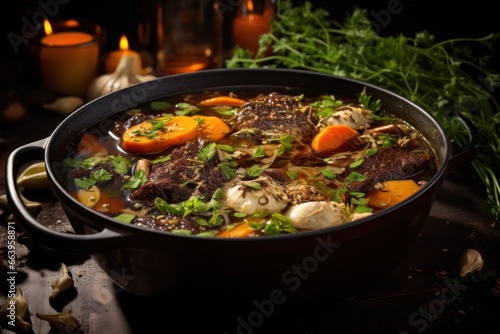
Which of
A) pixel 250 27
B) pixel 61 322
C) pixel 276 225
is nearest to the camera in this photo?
pixel 276 225

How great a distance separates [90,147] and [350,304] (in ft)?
4.44

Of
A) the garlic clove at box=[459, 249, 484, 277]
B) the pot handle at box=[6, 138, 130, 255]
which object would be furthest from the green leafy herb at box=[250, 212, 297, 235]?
the garlic clove at box=[459, 249, 484, 277]

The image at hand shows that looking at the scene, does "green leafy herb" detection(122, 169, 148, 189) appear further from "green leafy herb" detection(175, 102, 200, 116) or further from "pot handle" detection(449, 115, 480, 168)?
"pot handle" detection(449, 115, 480, 168)

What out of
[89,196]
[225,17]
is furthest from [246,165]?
[225,17]

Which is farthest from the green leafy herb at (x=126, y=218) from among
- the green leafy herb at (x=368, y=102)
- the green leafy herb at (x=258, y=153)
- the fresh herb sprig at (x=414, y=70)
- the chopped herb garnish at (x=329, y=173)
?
the fresh herb sprig at (x=414, y=70)

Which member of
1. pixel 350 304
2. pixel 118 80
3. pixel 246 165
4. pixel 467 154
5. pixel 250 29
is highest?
pixel 467 154

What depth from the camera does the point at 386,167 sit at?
8.83ft

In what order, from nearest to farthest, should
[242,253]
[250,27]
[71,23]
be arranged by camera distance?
[242,253]
[71,23]
[250,27]

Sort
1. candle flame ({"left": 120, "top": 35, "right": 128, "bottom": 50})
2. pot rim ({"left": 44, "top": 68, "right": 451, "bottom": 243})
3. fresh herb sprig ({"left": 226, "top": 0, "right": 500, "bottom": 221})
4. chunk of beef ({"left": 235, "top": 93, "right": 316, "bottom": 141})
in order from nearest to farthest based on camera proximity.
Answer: pot rim ({"left": 44, "top": 68, "right": 451, "bottom": 243}), chunk of beef ({"left": 235, "top": 93, "right": 316, "bottom": 141}), fresh herb sprig ({"left": 226, "top": 0, "right": 500, "bottom": 221}), candle flame ({"left": 120, "top": 35, "right": 128, "bottom": 50})

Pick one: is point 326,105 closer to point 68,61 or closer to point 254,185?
point 254,185

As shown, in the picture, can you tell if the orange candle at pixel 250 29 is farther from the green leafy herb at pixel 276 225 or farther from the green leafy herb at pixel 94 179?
the green leafy herb at pixel 276 225

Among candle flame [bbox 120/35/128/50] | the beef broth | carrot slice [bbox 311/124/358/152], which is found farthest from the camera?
candle flame [bbox 120/35/128/50]

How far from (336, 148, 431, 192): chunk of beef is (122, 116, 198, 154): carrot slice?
28.6 inches

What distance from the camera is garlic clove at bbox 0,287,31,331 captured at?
243 cm
